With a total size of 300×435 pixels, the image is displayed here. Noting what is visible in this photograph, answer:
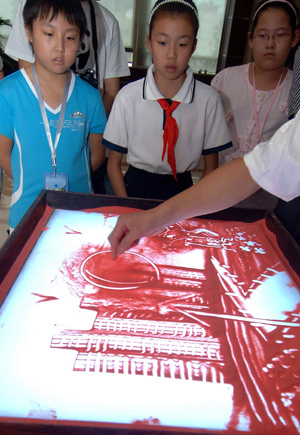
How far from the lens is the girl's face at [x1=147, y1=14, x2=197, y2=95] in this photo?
1204 millimetres

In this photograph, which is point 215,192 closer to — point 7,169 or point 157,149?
point 157,149

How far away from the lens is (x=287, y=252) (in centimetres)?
93

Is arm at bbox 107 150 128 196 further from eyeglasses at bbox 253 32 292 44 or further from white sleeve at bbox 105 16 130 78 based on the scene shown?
eyeglasses at bbox 253 32 292 44

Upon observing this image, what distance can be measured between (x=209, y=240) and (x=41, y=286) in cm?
44

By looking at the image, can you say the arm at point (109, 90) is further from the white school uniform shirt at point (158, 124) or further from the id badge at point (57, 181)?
the id badge at point (57, 181)

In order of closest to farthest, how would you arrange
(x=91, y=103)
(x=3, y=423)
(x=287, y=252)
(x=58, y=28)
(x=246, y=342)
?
(x=3, y=423)
(x=246, y=342)
(x=287, y=252)
(x=58, y=28)
(x=91, y=103)

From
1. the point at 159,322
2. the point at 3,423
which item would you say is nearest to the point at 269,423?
the point at 159,322

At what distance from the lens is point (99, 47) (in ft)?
A: 5.16

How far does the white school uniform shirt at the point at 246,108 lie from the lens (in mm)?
1508

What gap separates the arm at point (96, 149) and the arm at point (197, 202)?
63cm

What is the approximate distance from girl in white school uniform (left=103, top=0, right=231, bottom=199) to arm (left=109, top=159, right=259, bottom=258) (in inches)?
20.6

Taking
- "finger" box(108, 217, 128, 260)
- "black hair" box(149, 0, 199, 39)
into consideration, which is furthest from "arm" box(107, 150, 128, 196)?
"finger" box(108, 217, 128, 260)

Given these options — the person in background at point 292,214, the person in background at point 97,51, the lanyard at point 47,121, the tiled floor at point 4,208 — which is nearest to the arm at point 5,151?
the lanyard at point 47,121

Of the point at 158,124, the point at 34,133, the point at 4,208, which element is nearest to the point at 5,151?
the point at 34,133
